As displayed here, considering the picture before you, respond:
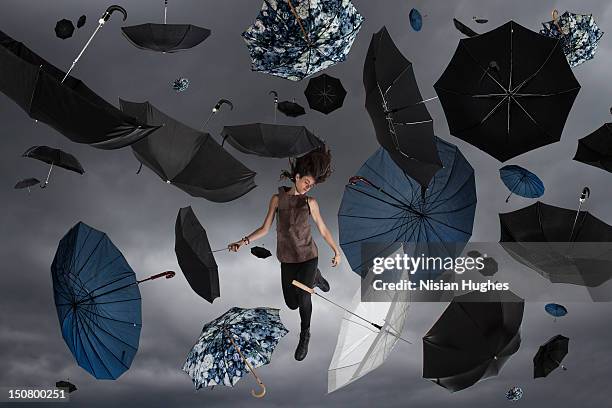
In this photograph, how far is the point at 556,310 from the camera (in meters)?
8.98

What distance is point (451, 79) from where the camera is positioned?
7438mm

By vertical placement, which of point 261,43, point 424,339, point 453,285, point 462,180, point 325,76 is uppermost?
point 325,76

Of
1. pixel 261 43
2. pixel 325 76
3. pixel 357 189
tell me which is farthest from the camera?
pixel 325 76

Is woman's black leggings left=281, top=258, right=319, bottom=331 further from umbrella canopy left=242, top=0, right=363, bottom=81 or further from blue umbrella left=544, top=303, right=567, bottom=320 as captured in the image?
blue umbrella left=544, top=303, right=567, bottom=320

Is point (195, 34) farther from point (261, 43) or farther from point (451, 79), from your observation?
point (451, 79)

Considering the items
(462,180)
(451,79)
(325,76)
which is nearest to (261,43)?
(325,76)

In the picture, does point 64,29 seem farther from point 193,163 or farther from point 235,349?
point 235,349

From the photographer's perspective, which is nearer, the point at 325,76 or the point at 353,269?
the point at 353,269

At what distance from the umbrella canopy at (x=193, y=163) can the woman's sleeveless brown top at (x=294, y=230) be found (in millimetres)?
1005

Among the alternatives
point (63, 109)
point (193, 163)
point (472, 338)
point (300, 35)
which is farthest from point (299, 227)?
point (472, 338)

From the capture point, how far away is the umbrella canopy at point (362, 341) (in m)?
6.62

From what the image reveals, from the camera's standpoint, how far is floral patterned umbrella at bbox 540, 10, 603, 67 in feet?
30.4

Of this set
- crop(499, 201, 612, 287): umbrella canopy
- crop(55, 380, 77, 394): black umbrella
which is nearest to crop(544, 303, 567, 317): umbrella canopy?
crop(499, 201, 612, 287): umbrella canopy

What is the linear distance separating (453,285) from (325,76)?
11.8 feet
